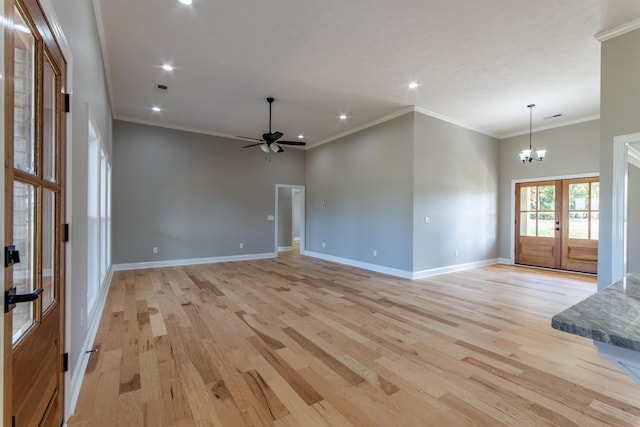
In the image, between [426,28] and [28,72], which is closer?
[28,72]

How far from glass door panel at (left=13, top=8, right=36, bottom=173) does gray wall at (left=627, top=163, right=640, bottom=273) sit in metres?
5.42

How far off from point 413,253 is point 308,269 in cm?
225

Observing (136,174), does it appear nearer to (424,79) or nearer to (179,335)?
(179,335)

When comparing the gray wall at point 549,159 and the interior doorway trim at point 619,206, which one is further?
the gray wall at point 549,159

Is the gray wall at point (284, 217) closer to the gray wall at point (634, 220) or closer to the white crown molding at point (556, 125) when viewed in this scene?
the white crown molding at point (556, 125)

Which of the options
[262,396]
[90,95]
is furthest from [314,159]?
[262,396]

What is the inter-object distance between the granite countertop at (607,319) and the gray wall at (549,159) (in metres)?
6.72

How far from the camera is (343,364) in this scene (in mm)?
2391

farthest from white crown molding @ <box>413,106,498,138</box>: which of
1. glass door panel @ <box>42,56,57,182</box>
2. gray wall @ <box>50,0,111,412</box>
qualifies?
glass door panel @ <box>42,56,57,182</box>

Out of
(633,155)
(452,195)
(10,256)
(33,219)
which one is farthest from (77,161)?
(452,195)

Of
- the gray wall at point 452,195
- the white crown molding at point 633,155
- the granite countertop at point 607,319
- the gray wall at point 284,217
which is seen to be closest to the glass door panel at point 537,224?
the gray wall at point 452,195

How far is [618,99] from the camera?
295 cm

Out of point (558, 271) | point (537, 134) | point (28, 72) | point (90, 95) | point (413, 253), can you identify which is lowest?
point (558, 271)

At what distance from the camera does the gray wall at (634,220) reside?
139 inches
